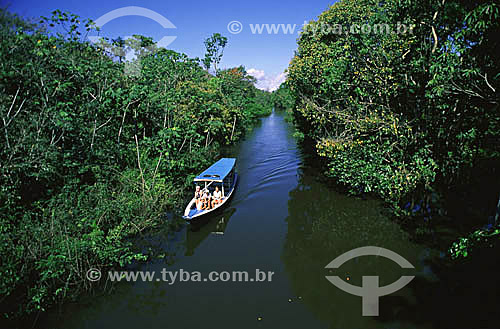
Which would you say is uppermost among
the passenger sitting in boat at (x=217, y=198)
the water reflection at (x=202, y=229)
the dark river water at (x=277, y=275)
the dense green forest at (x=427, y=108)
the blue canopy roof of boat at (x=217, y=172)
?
the dense green forest at (x=427, y=108)

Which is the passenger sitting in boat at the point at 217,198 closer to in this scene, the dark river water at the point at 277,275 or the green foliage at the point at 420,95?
the dark river water at the point at 277,275

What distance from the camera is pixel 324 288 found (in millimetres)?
9367

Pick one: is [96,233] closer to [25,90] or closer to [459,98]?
[25,90]

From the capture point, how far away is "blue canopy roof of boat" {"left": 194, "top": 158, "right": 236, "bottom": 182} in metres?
14.1

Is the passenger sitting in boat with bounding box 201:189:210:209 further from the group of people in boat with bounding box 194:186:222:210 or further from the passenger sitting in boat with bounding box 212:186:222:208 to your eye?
the passenger sitting in boat with bounding box 212:186:222:208

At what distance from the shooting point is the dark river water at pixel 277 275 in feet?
26.6

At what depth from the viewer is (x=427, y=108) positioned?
9648 mm

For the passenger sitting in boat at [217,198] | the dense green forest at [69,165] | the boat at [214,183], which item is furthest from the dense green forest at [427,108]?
the dense green forest at [69,165]

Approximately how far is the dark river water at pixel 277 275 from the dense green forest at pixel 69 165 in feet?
4.06

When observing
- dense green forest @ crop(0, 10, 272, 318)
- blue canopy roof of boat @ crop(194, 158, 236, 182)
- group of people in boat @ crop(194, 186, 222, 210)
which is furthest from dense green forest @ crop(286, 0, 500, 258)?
dense green forest @ crop(0, 10, 272, 318)

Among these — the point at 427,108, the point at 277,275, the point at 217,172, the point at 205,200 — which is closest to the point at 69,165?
the point at 205,200

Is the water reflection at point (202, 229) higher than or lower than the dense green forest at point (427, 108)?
lower

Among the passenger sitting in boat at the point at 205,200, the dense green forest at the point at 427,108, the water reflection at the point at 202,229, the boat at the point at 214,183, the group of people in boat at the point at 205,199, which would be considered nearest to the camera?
the dense green forest at the point at 427,108

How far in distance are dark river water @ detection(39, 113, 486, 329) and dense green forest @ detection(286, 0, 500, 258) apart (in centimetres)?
213
